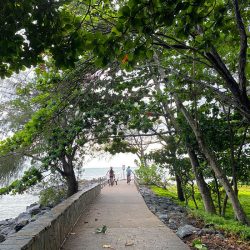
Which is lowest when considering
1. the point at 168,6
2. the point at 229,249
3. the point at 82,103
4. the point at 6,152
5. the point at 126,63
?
the point at 229,249

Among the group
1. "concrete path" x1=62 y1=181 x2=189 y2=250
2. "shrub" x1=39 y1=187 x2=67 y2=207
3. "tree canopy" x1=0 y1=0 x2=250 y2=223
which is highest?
"tree canopy" x1=0 y1=0 x2=250 y2=223

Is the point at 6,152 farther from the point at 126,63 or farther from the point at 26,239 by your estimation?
the point at 126,63

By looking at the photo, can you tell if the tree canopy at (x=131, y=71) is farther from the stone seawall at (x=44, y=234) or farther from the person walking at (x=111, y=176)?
the person walking at (x=111, y=176)

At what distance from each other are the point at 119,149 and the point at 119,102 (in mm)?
10614

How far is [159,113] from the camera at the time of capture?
560 inches

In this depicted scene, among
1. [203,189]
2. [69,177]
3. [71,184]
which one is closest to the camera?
[203,189]

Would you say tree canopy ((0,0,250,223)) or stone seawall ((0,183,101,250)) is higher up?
tree canopy ((0,0,250,223))

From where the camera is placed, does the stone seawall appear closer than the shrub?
Yes

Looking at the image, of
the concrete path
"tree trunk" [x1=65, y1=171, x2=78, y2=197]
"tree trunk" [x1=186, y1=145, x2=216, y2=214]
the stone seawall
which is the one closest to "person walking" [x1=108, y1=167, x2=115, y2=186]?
"tree trunk" [x1=65, y1=171, x2=78, y2=197]

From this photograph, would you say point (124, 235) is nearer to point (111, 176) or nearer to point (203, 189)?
point (203, 189)

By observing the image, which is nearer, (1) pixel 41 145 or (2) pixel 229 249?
(2) pixel 229 249

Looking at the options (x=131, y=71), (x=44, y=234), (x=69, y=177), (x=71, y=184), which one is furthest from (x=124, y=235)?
(x=69, y=177)

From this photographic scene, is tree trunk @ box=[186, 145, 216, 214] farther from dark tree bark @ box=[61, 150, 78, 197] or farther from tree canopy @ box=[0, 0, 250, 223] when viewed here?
dark tree bark @ box=[61, 150, 78, 197]

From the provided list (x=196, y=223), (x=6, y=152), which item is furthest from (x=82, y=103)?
(x=196, y=223)
